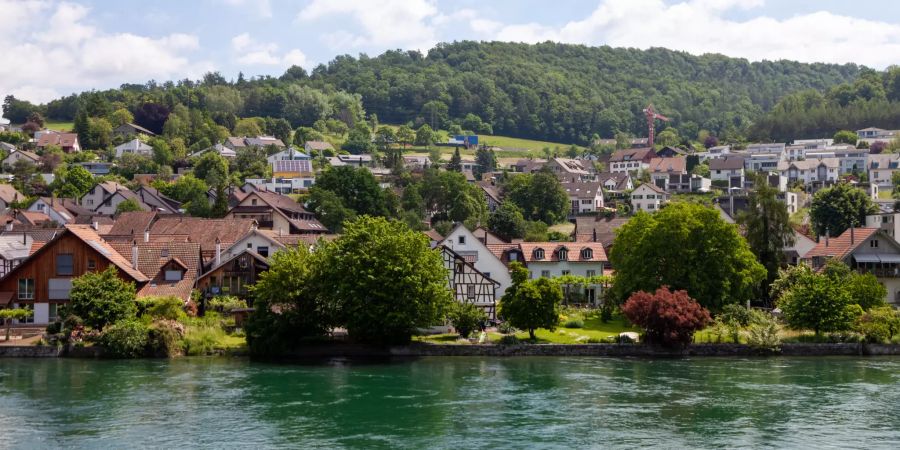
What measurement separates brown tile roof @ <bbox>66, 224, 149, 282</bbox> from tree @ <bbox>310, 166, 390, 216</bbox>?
44.3 meters

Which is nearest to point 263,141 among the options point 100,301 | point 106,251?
point 106,251

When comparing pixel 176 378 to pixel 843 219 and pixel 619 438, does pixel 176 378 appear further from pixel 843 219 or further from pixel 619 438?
pixel 843 219

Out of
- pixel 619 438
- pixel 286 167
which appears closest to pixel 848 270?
pixel 619 438

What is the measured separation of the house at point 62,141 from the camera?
6029 inches

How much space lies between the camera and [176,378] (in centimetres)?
4612

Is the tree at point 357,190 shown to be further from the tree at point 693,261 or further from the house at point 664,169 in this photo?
the house at point 664,169

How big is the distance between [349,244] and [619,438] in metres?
23.6

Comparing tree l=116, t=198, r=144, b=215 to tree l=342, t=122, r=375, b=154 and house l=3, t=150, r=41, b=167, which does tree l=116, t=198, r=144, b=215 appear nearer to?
house l=3, t=150, r=41, b=167

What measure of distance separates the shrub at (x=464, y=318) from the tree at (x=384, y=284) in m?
1.36

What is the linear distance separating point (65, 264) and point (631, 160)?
12874 centimetres

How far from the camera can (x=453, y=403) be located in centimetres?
4091

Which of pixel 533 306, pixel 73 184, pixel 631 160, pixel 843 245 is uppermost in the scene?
pixel 631 160

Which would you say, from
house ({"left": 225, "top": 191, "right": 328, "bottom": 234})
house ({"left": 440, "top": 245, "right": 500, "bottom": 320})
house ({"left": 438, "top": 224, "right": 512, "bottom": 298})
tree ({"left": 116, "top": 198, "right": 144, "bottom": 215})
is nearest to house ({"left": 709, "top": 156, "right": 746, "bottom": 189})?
house ({"left": 225, "top": 191, "right": 328, "bottom": 234})

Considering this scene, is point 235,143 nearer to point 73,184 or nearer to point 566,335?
point 73,184
